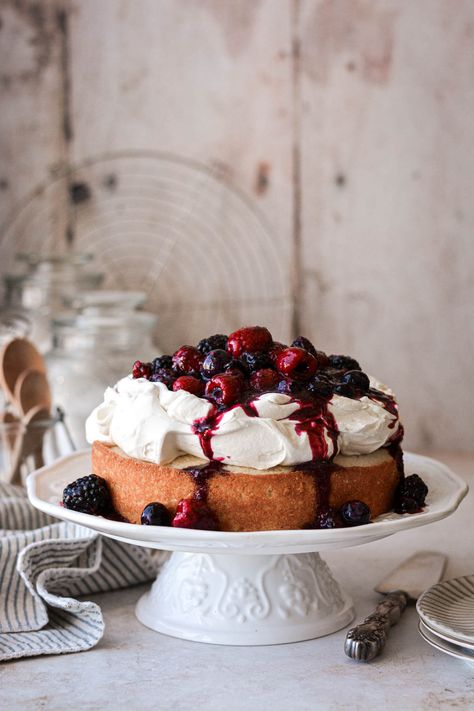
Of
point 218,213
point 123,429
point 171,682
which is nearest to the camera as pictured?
point 171,682

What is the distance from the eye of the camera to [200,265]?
2.68 meters

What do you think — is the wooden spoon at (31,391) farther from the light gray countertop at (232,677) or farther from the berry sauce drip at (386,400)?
the berry sauce drip at (386,400)

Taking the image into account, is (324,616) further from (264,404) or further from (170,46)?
(170,46)

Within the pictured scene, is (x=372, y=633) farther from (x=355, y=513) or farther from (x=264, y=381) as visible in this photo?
(x=264, y=381)

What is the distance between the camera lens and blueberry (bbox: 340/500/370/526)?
1.17m

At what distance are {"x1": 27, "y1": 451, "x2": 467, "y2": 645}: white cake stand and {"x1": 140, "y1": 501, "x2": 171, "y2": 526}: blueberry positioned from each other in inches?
1.0

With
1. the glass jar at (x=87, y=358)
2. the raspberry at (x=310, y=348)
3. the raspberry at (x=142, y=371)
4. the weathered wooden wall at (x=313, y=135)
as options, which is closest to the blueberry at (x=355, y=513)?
the raspberry at (x=310, y=348)

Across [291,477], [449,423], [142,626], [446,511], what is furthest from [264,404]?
[449,423]

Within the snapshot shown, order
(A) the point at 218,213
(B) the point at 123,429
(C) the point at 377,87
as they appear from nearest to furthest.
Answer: (B) the point at 123,429 < (C) the point at 377,87 < (A) the point at 218,213

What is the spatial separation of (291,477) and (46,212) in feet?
5.55

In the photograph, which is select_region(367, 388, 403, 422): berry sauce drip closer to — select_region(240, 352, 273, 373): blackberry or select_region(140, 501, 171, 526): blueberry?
select_region(240, 352, 273, 373): blackberry

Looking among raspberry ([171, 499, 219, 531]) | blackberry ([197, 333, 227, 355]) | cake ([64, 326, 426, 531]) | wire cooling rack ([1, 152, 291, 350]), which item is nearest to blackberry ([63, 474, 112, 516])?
cake ([64, 326, 426, 531])

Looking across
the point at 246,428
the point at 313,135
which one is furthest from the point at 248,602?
the point at 313,135

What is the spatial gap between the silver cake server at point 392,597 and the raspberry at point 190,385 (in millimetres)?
350
